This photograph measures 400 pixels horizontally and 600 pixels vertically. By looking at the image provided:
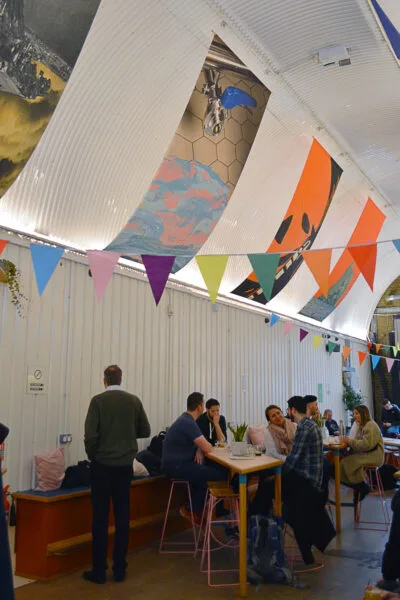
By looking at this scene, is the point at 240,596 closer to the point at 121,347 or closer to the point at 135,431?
the point at 135,431

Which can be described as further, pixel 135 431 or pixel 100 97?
pixel 100 97

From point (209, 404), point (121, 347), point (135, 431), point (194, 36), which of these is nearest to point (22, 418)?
point (135, 431)

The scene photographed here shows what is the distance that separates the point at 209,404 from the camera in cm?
639

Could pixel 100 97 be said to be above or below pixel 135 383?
above

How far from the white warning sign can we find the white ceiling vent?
15.1 feet

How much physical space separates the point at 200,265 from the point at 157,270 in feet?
→ 1.75

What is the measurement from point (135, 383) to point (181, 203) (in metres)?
2.26

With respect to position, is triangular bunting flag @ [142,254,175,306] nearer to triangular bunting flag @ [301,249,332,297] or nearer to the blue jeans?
the blue jeans

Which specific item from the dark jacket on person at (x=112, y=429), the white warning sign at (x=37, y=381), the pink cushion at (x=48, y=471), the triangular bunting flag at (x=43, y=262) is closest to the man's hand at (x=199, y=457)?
the dark jacket on person at (x=112, y=429)

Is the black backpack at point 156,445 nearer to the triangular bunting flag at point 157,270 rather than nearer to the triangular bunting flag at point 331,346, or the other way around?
the triangular bunting flag at point 157,270

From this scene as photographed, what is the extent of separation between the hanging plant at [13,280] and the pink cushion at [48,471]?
1346 mm

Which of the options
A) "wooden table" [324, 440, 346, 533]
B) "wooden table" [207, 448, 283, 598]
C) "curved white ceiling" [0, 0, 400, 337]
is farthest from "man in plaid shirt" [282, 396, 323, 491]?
"curved white ceiling" [0, 0, 400, 337]

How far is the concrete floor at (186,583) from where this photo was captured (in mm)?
4066

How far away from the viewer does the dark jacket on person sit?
4402mm
